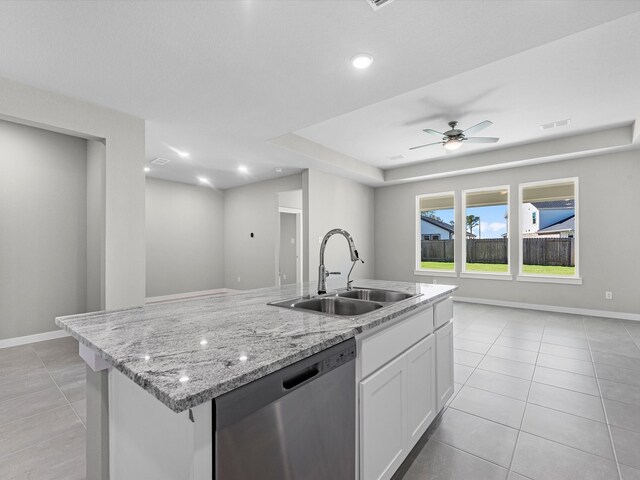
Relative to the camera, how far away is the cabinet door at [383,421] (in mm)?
1250

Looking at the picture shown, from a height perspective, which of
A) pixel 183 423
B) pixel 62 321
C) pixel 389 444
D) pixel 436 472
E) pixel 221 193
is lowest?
pixel 436 472

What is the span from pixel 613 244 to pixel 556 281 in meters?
0.96

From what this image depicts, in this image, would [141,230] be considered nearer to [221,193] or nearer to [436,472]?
[436,472]

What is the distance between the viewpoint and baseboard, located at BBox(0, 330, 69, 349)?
3.71 meters

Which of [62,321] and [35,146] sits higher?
[35,146]

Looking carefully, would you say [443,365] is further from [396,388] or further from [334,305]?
[334,305]

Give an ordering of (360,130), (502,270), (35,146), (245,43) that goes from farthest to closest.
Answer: (502,270) < (360,130) < (35,146) < (245,43)

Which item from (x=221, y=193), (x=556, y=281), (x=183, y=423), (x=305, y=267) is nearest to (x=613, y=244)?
(x=556, y=281)

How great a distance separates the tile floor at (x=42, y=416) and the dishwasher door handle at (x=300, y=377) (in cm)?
163

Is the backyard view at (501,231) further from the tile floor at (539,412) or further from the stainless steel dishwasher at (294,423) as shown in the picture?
the stainless steel dishwasher at (294,423)

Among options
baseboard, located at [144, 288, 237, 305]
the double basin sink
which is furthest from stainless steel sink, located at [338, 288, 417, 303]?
baseboard, located at [144, 288, 237, 305]

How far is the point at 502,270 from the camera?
593 cm

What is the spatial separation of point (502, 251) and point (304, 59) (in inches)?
213

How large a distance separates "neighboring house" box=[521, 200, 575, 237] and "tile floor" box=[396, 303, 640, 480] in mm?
2164
